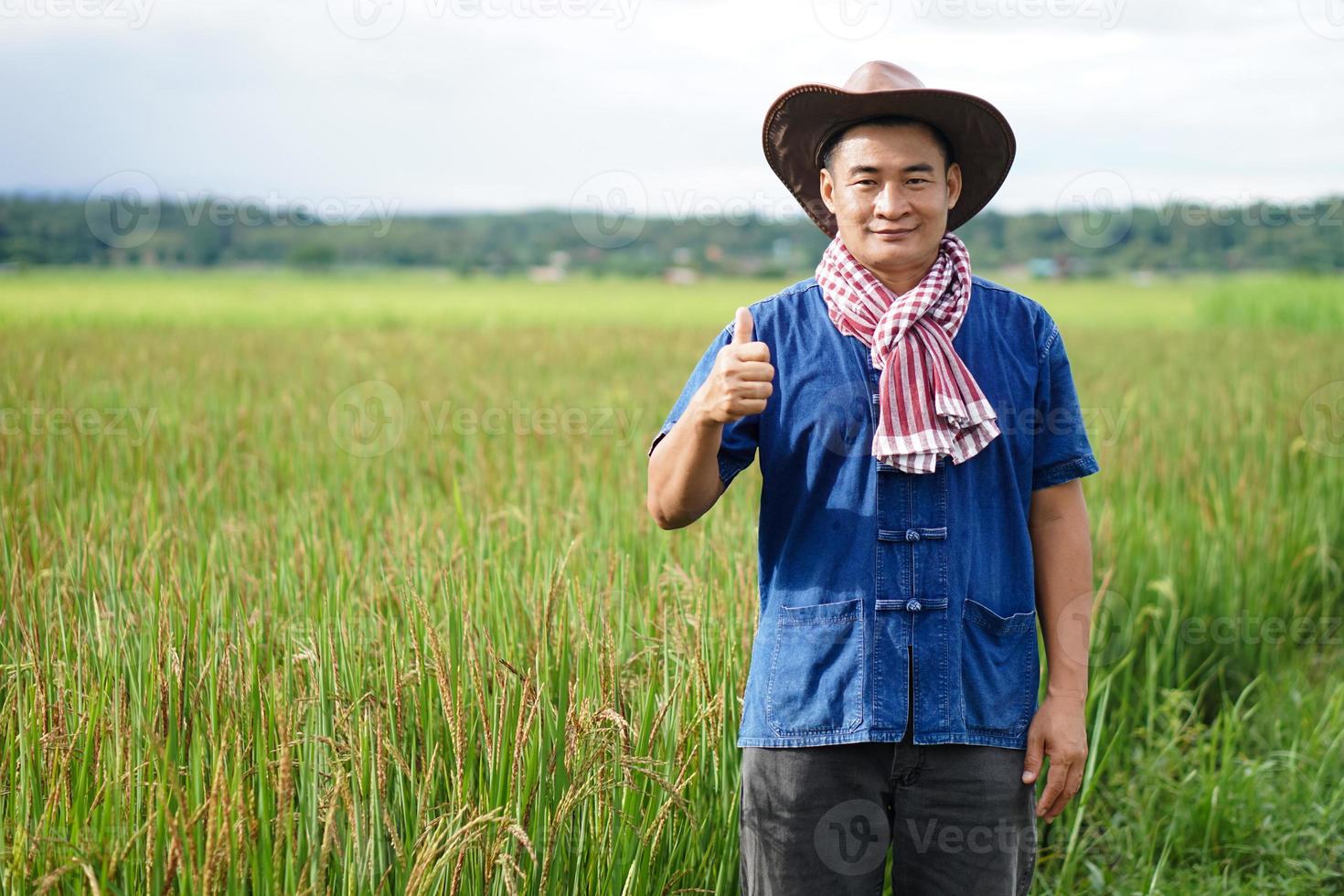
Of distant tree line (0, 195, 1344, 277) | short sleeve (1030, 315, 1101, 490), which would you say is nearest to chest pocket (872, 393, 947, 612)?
short sleeve (1030, 315, 1101, 490)

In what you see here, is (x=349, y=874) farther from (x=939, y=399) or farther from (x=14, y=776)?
(x=939, y=399)

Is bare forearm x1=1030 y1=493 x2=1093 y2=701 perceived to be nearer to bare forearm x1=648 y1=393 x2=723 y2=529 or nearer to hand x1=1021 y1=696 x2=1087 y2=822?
hand x1=1021 y1=696 x2=1087 y2=822

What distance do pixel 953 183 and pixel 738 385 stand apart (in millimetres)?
694

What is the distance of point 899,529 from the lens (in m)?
1.92

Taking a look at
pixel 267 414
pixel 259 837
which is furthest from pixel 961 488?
pixel 267 414

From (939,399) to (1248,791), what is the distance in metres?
2.35

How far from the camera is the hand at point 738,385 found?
176 centimetres

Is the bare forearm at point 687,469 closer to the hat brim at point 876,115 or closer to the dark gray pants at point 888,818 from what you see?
the dark gray pants at point 888,818

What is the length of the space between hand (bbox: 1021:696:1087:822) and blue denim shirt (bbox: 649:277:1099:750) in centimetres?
2

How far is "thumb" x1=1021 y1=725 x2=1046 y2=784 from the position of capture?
1.96 m

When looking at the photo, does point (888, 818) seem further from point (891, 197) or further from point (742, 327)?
point (891, 197)

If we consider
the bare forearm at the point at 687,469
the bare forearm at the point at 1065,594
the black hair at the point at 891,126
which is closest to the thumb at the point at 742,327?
the bare forearm at the point at 687,469

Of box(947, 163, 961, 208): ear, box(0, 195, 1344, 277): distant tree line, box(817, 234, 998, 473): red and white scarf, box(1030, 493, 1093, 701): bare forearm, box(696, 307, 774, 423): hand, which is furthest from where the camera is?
box(0, 195, 1344, 277): distant tree line

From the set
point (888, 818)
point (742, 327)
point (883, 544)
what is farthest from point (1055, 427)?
point (888, 818)
